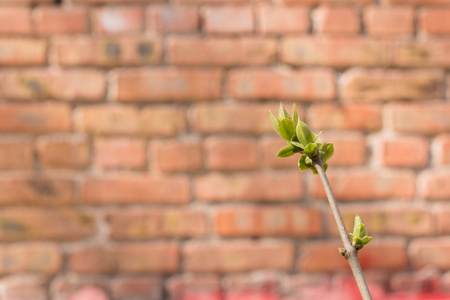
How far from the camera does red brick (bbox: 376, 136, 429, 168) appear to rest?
1.10 metres

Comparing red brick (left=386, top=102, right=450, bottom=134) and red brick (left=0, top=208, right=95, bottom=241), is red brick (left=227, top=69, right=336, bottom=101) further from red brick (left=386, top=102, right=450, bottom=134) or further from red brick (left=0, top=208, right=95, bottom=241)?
red brick (left=0, top=208, right=95, bottom=241)

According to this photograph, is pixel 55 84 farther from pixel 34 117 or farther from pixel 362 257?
pixel 362 257

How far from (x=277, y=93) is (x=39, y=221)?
24.4 inches

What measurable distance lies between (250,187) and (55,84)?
508 mm

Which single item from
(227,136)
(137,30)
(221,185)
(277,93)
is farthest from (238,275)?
(137,30)

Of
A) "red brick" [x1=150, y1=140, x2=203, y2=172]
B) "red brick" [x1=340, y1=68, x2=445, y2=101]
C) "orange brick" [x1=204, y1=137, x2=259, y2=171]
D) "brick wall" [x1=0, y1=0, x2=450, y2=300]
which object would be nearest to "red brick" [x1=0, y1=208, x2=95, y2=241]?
"brick wall" [x1=0, y1=0, x2=450, y2=300]

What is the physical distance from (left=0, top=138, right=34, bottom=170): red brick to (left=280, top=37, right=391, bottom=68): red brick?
0.62 meters

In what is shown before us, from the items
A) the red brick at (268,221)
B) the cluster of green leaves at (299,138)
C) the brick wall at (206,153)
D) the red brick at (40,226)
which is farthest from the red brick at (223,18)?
the cluster of green leaves at (299,138)

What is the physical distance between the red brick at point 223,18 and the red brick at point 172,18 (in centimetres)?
3

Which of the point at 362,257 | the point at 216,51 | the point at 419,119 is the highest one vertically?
the point at 216,51

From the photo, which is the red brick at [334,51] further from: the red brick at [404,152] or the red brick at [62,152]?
the red brick at [62,152]

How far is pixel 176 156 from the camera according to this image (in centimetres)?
108

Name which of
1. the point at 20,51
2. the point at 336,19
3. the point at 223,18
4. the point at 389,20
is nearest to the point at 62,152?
the point at 20,51

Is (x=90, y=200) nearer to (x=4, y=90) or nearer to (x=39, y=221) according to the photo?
(x=39, y=221)
